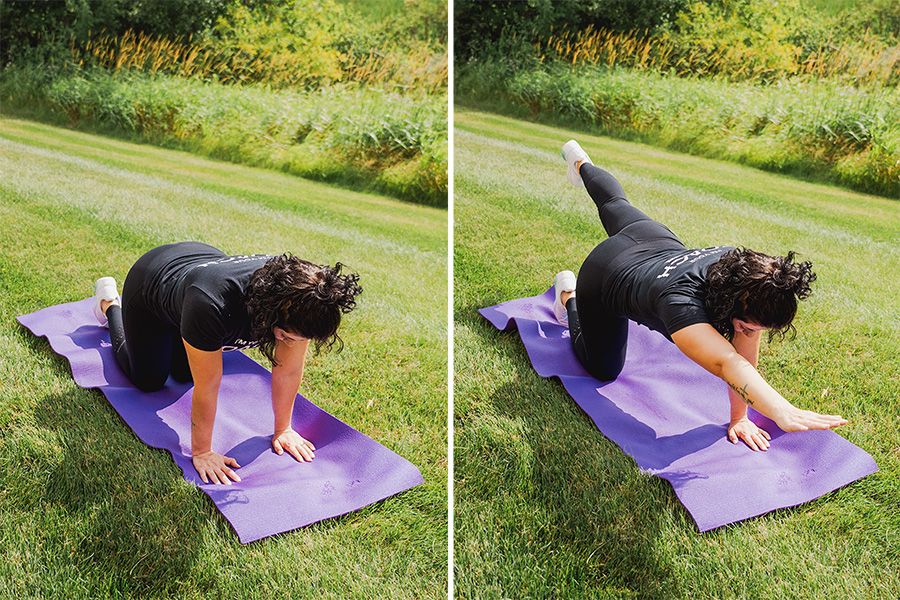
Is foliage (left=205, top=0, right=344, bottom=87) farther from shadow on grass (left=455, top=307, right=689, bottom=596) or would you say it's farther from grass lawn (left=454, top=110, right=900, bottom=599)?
shadow on grass (left=455, top=307, right=689, bottom=596)

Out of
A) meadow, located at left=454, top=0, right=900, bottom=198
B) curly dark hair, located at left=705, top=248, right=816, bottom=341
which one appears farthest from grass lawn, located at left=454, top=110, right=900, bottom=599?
meadow, located at left=454, top=0, right=900, bottom=198

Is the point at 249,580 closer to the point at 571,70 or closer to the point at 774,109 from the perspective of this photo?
the point at 774,109

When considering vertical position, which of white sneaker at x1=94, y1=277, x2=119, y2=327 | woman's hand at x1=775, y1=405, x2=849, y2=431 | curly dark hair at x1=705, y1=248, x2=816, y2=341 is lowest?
white sneaker at x1=94, y1=277, x2=119, y2=327

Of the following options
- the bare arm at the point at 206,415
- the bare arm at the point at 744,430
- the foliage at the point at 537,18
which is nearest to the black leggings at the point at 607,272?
the bare arm at the point at 744,430

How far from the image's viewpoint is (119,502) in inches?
97.0

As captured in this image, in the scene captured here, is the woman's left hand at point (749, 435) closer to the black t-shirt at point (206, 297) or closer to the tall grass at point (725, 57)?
the black t-shirt at point (206, 297)

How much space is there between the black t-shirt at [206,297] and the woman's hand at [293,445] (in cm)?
46

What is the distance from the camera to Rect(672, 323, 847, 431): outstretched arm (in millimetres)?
2008

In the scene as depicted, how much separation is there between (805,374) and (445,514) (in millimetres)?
1918

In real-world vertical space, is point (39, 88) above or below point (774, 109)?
below

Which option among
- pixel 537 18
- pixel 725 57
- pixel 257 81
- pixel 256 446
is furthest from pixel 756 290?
pixel 537 18

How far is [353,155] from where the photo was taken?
6.99 meters

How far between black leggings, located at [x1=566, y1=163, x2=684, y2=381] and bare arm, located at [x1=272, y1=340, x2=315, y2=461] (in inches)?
46.9

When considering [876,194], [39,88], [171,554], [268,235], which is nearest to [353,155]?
[268,235]
